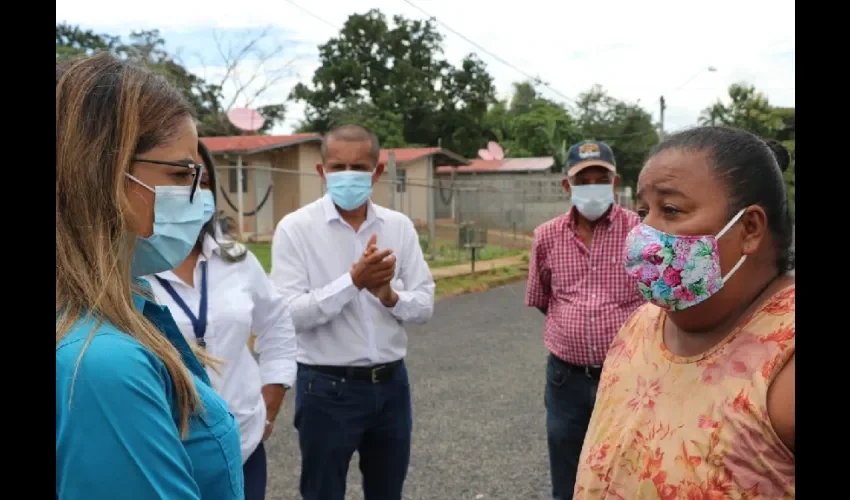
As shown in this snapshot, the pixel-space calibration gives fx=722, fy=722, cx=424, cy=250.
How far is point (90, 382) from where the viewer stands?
1.08 metres

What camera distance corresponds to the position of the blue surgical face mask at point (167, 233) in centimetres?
153

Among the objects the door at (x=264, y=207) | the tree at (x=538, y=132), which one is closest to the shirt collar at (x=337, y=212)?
the door at (x=264, y=207)

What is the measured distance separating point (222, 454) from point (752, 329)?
114 cm

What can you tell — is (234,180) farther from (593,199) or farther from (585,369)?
(585,369)

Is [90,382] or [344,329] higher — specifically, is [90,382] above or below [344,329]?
above

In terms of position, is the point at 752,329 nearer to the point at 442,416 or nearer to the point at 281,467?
the point at 281,467

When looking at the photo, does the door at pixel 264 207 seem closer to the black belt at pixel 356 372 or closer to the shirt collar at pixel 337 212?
the shirt collar at pixel 337 212

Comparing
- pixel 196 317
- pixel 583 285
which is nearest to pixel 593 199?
pixel 583 285

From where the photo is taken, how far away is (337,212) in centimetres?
336

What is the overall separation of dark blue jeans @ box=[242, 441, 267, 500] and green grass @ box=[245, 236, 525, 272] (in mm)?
10453

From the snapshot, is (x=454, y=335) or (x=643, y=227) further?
(x=454, y=335)

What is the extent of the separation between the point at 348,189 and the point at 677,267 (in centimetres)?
195

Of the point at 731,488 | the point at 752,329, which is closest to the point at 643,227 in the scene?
the point at 752,329
